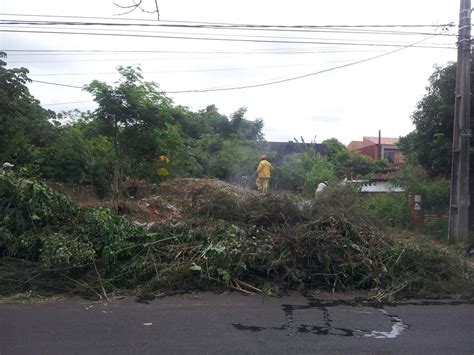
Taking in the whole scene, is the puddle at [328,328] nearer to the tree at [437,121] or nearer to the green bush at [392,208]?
the green bush at [392,208]

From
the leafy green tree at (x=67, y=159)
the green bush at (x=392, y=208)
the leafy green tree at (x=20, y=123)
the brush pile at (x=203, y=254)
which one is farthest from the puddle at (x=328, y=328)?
the leafy green tree at (x=67, y=159)

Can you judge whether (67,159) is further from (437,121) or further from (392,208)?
(437,121)

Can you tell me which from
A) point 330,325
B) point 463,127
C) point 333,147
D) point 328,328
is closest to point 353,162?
point 333,147

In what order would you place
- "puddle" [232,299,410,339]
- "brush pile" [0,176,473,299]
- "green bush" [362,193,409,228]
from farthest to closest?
"green bush" [362,193,409,228] → "brush pile" [0,176,473,299] → "puddle" [232,299,410,339]

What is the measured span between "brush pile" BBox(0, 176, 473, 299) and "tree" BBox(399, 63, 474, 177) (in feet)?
22.3

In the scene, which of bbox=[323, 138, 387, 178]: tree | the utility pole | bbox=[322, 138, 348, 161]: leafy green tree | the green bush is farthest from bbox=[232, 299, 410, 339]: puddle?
bbox=[322, 138, 348, 161]: leafy green tree

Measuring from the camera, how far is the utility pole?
1323 cm

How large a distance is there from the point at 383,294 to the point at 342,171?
2189 centimetres

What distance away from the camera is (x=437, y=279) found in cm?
911

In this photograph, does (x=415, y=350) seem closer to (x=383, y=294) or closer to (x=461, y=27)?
(x=383, y=294)

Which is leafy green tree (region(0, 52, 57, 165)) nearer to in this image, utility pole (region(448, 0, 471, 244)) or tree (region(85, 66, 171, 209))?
tree (region(85, 66, 171, 209))

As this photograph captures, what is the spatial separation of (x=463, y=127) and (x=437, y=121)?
8.59 ft

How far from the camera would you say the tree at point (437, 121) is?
1558cm

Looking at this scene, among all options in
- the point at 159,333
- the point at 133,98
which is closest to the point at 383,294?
the point at 159,333
